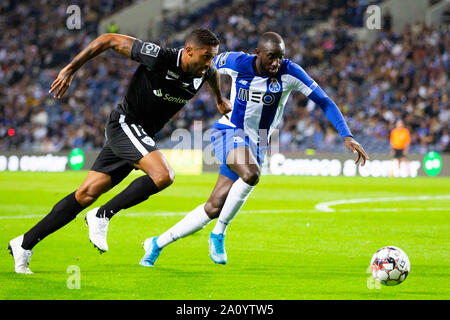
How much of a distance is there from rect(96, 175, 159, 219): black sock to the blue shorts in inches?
38.6

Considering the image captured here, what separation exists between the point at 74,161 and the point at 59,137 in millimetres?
3182

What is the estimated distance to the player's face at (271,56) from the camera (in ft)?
23.3

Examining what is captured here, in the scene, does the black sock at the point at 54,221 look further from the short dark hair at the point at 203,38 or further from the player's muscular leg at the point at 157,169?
the short dark hair at the point at 203,38

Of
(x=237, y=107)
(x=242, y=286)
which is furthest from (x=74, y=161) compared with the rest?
(x=242, y=286)

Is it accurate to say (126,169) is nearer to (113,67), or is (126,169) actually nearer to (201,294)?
(201,294)

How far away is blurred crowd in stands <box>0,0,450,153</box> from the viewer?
25922mm

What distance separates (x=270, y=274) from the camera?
6496 mm

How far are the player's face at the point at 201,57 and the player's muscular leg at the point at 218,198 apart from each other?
1264 millimetres

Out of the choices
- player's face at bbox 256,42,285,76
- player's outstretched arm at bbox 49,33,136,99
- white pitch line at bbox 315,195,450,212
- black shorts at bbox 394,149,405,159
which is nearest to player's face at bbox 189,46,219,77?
player's outstretched arm at bbox 49,33,136,99

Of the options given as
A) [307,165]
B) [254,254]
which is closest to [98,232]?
[254,254]

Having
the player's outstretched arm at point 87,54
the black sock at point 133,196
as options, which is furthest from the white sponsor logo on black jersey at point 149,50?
the black sock at point 133,196

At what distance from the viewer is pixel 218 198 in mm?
7086

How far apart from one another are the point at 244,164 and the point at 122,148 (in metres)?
1.20
